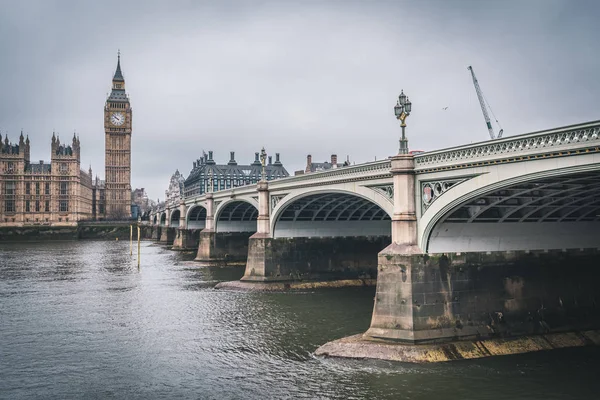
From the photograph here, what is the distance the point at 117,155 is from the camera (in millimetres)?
168500

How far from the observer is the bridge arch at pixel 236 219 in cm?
6262

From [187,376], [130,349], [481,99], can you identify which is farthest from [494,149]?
[481,99]

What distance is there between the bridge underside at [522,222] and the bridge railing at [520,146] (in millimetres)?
1739

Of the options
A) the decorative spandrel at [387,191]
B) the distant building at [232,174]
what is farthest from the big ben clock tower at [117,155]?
the decorative spandrel at [387,191]

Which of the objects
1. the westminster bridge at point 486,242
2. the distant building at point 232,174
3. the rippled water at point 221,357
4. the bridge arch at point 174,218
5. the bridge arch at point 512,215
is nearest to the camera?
the rippled water at point 221,357

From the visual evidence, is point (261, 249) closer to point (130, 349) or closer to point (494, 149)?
point (130, 349)

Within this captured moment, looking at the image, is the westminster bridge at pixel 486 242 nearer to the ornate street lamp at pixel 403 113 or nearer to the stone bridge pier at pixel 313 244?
the ornate street lamp at pixel 403 113

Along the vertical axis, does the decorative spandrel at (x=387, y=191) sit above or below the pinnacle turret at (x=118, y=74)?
below

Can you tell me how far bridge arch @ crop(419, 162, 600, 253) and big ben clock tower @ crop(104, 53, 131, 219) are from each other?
15453 centimetres

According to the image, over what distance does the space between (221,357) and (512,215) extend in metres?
14.3

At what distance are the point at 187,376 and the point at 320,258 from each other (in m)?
23.9

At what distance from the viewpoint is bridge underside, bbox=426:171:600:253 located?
72.7 ft

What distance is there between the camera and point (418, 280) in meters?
22.4

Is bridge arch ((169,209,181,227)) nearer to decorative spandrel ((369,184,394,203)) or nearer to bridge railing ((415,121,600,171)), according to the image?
decorative spandrel ((369,184,394,203))
